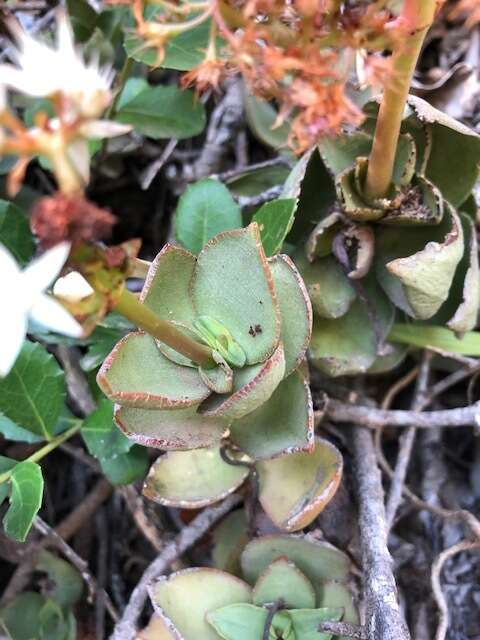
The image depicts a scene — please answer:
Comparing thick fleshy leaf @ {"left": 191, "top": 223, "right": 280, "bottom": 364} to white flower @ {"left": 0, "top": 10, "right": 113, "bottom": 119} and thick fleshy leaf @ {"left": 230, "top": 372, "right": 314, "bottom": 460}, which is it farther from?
white flower @ {"left": 0, "top": 10, "right": 113, "bottom": 119}

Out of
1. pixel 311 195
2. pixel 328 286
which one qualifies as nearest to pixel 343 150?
pixel 311 195

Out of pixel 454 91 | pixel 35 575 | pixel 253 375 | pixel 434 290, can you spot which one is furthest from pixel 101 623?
pixel 454 91

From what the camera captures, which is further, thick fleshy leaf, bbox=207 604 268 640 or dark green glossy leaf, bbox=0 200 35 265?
dark green glossy leaf, bbox=0 200 35 265

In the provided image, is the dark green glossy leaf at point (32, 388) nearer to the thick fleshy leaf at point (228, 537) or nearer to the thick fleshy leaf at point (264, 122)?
the thick fleshy leaf at point (228, 537)

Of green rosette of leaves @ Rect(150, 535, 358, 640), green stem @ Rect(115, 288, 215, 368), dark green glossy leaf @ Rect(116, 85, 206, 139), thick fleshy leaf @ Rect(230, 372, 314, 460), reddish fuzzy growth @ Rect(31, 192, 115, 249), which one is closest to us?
reddish fuzzy growth @ Rect(31, 192, 115, 249)

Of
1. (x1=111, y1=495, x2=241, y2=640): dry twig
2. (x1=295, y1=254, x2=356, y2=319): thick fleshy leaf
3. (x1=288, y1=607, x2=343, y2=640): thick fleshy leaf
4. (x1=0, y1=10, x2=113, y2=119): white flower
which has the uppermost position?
(x1=0, y1=10, x2=113, y2=119): white flower

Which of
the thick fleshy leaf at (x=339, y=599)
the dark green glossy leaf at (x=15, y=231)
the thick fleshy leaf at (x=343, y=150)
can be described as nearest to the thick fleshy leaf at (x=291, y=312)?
the thick fleshy leaf at (x=343, y=150)

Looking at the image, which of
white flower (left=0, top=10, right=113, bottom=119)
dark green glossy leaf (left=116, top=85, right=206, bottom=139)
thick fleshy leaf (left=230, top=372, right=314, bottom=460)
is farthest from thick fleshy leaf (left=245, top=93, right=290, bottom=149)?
white flower (left=0, top=10, right=113, bottom=119)
